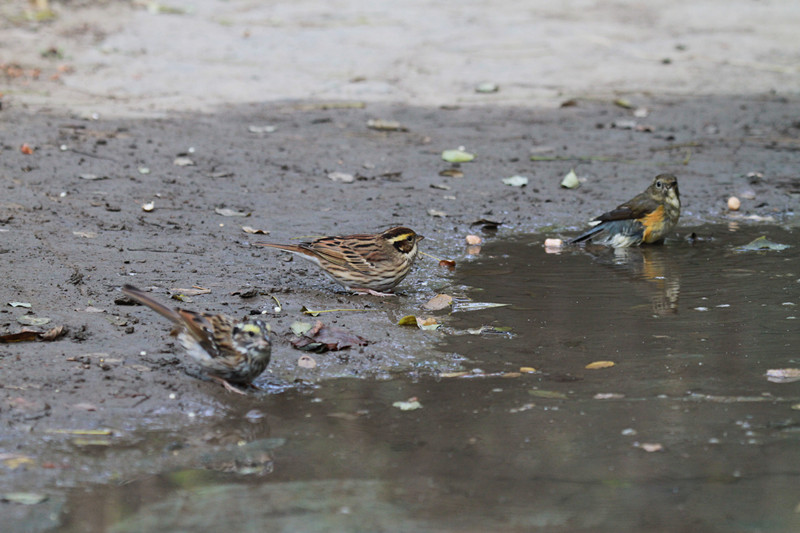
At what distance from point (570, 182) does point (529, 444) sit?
20.8 feet

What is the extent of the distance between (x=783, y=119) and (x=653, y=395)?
8920mm

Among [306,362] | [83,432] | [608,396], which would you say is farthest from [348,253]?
[83,432]

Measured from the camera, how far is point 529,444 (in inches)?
176

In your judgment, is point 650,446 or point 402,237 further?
point 402,237

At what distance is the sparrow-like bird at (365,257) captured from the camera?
6902 mm

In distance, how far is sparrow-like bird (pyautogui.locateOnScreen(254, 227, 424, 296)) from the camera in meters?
6.90

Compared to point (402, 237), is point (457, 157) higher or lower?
lower

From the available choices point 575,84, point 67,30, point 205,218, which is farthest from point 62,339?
point 67,30

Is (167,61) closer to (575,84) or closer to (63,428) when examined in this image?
(575,84)

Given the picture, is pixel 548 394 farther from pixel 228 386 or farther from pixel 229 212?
pixel 229 212

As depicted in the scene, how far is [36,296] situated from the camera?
20.5 ft

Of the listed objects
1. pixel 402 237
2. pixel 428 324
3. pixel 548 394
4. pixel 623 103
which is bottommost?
pixel 428 324

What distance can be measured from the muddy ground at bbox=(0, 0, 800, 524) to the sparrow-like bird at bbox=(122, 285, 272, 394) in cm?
14

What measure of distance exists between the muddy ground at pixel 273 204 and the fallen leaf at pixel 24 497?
104 millimetres
